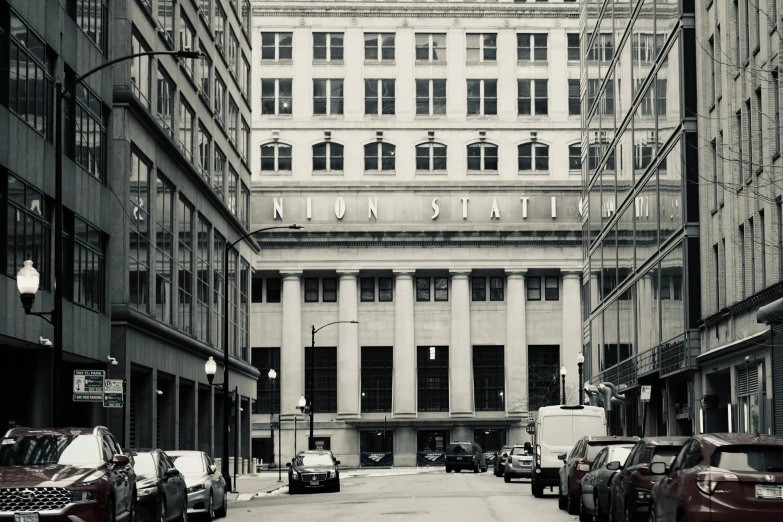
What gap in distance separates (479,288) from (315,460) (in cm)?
5709

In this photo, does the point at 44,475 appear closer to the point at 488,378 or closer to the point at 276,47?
the point at 488,378

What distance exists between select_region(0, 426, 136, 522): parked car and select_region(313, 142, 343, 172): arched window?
79.4m

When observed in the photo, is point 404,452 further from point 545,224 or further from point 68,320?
point 68,320

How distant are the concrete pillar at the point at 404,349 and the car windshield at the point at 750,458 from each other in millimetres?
81208

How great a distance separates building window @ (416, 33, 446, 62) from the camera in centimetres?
10050

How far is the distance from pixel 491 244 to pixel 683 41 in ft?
183

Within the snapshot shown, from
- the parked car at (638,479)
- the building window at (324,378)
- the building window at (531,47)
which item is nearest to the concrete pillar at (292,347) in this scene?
the building window at (324,378)

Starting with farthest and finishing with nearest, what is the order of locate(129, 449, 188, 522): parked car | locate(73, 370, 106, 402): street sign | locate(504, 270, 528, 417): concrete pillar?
1. locate(504, 270, 528, 417): concrete pillar
2. locate(73, 370, 106, 402): street sign
3. locate(129, 449, 188, 522): parked car

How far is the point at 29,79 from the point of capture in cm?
3177

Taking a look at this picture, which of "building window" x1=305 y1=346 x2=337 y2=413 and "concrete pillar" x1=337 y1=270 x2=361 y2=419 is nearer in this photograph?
"concrete pillar" x1=337 y1=270 x2=361 y2=419

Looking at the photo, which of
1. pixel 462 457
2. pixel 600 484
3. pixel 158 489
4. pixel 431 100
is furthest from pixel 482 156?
pixel 158 489

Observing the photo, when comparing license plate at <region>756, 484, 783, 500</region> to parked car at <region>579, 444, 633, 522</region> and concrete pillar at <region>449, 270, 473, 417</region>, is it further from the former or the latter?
concrete pillar at <region>449, 270, 473, 417</region>

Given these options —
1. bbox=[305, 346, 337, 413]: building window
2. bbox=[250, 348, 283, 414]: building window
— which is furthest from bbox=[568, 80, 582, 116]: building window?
bbox=[250, 348, 283, 414]: building window

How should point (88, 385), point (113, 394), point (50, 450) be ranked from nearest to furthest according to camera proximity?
point (50, 450)
point (88, 385)
point (113, 394)
